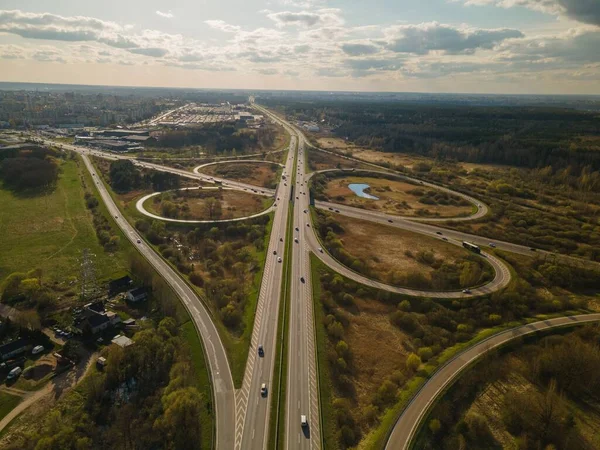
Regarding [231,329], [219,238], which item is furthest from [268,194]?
[231,329]

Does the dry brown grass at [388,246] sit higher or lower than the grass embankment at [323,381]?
higher

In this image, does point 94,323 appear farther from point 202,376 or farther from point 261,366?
point 261,366

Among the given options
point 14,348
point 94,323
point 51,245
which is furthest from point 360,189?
point 14,348

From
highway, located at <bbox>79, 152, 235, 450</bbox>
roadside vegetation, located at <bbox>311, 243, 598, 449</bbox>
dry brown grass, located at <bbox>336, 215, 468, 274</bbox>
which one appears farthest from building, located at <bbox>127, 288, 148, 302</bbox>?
dry brown grass, located at <bbox>336, 215, 468, 274</bbox>

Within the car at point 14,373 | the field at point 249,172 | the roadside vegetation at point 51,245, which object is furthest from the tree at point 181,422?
the field at point 249,172

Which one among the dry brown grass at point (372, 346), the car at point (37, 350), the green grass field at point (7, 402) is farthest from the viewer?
the car at point (37, 350)

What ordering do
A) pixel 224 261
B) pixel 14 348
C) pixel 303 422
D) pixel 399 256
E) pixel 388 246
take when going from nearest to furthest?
pixel 303 422 → pixel 14 348 → pixel 224 261 → pixel 399 256 → pixel 388 246

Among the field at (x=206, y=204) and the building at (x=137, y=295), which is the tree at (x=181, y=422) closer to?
the building at (x=137, y=295)

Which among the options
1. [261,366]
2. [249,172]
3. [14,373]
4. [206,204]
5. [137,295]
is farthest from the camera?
[249,172]

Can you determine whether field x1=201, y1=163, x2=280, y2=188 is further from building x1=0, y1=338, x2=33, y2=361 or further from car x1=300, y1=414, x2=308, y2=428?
car x1=300, y1=414, x2=308, y2=428
